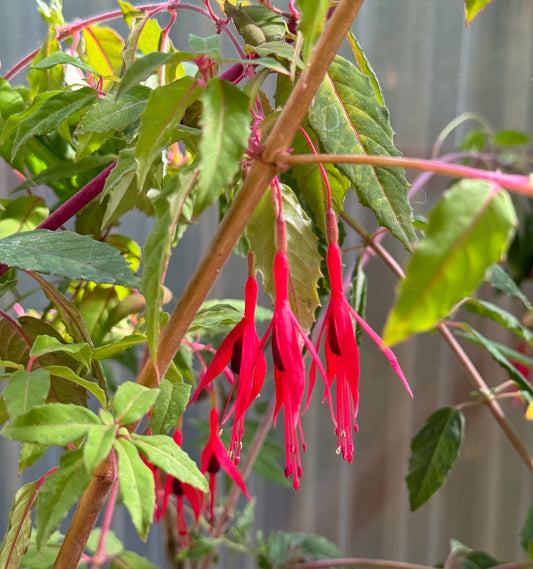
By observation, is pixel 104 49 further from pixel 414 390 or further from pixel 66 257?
pixel 414 390

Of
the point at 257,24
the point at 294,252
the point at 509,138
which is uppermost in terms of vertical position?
the point at 509,138

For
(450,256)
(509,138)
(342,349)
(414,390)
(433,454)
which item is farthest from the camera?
(414,390)

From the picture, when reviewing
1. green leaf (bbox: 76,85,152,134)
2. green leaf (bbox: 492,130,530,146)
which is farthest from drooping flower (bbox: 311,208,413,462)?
green leaf (bbox: 492,130,530,146)

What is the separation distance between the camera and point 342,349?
252 mm

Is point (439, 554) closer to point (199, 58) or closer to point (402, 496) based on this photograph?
point (402, 496)

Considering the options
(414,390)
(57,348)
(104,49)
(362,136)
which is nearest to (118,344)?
(57,348)

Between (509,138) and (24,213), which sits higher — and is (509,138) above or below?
above

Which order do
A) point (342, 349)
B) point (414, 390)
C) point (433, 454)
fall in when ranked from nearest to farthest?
1. point (342, 349)
2. point (433, 454)
3. point (414, 390)

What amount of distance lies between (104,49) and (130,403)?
0.31 meters

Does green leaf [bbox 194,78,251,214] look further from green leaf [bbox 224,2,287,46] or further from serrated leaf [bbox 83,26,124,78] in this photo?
serrated leaf [bbox 83,26,124,78]

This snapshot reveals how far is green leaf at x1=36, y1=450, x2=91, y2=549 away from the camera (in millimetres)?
217

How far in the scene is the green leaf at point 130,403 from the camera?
0.77ft

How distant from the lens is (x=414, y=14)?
1.21 m

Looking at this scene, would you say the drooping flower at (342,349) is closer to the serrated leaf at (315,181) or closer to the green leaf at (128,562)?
the serrated leaf at (315,181)
